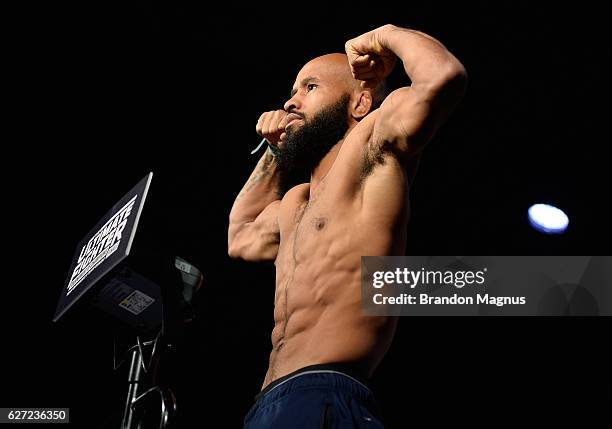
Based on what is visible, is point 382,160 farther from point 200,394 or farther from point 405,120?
point 200,394

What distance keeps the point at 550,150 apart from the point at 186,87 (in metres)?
1.62

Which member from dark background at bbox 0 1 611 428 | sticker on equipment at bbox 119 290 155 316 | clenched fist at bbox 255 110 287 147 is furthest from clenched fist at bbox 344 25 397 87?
dark background at bbox 0 1 611 428

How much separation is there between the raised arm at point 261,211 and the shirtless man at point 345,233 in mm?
11

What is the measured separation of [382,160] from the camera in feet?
4.98

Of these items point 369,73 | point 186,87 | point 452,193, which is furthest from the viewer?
point 452,193

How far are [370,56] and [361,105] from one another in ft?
0.82

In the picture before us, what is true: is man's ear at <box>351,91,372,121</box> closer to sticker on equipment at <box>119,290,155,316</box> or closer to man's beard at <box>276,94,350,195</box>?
man's beard at <box>276,94,350,195</box>

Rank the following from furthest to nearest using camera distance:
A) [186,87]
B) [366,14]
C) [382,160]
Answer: [186,87], [366,14], [382,160]

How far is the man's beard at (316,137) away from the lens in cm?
181

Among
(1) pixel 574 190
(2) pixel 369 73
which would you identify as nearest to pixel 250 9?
(2) pixel 369 73

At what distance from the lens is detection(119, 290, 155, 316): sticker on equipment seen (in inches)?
57.5

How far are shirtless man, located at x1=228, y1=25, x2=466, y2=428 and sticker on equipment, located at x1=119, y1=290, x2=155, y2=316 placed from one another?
291mm

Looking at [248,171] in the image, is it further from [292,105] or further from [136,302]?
[136,302]

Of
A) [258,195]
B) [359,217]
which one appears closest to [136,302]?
[359,217]
